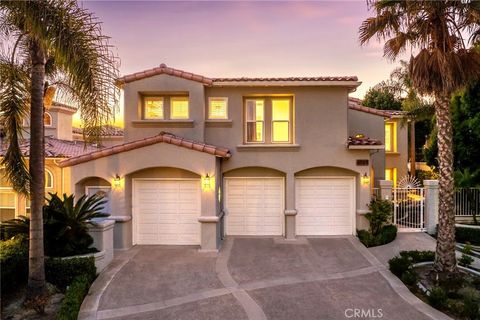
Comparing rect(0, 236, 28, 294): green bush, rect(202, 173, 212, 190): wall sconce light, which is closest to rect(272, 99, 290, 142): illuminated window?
rect(202, 173, 212, 190): wall sconce light

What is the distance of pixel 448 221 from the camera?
8.42m

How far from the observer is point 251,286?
833 centimetres

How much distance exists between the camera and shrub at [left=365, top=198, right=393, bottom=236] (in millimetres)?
11891

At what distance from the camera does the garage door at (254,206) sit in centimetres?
1323

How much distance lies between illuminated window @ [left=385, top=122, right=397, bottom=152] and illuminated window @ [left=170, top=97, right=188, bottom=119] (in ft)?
47.7

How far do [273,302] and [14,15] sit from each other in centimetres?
913

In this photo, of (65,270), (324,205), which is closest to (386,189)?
(324,205)

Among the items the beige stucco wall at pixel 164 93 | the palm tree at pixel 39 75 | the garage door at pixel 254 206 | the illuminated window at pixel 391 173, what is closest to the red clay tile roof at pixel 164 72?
the beige stucco wall at pixel 164 93

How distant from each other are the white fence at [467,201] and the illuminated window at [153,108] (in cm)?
1531

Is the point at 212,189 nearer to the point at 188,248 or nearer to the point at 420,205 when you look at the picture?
the point at 188,248

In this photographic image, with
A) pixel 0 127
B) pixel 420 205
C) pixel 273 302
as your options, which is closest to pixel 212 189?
pixel 273 302

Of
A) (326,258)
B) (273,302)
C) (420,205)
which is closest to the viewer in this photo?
(273,302)

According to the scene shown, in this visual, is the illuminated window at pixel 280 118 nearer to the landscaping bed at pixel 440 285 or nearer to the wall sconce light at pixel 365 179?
the wall sconce light at pixel 365 179

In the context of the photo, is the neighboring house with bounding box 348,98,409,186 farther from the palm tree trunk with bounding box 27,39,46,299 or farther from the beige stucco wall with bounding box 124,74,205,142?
the palm tree trunk with bounding box 27,39,46,299
